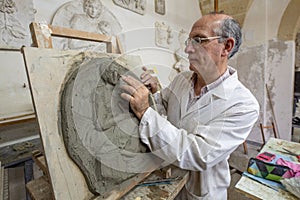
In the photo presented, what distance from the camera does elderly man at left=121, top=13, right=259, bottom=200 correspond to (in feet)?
1.95

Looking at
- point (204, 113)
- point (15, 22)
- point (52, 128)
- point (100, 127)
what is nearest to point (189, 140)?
point (204, 113)

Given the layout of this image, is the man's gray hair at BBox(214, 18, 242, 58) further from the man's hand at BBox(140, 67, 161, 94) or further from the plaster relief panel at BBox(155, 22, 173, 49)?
the plaster relief panel at BBox(155, 22, 173, 49)

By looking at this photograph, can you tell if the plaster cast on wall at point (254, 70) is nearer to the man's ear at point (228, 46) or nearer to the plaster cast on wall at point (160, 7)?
the plaster cast on wall at point (160, 7)

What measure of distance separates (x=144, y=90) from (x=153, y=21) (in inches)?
60.9

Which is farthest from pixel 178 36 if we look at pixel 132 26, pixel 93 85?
pixel 93 85

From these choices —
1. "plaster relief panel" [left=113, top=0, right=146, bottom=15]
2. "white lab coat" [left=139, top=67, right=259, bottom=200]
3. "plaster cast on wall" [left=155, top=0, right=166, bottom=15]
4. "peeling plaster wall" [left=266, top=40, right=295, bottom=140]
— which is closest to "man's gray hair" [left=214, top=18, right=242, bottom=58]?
"white lab coat" [left=139, top=67, right=259, bottom=200]

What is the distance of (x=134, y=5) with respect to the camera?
1.66 m

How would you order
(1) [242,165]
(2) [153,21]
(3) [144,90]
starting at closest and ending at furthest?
1. (3) [144,90]
2. (2) [153,21]
3. (1) [242,165]

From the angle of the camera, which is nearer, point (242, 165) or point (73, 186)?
point (73, 186)

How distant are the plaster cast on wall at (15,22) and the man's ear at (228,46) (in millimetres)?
1139

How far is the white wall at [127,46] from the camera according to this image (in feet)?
3.16

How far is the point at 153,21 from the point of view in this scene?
1890 millimetres

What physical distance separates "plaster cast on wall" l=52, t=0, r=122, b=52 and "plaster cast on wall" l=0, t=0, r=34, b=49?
16 centimetres

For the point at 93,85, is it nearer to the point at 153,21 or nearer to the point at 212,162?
the point at 212,162
